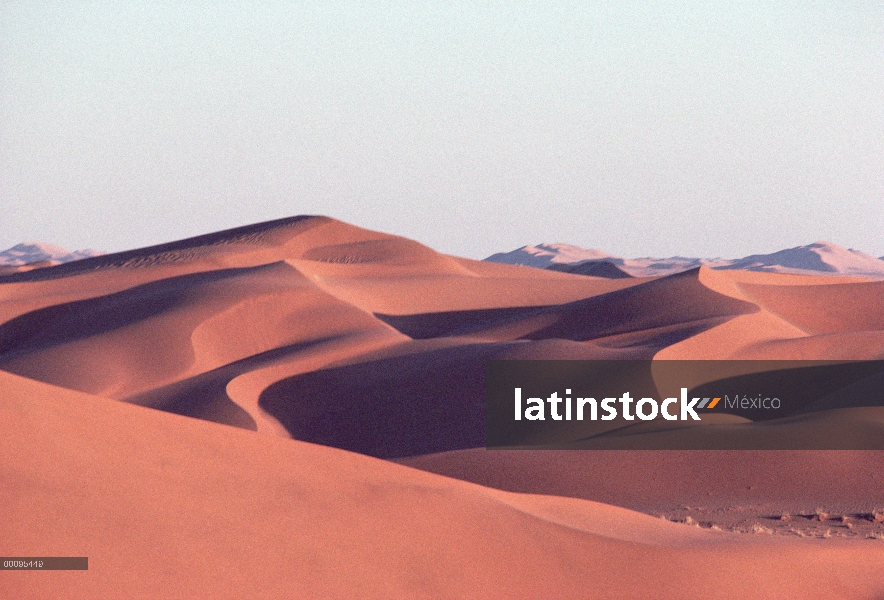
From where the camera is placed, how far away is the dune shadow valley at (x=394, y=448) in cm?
624

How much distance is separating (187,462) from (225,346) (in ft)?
80.5

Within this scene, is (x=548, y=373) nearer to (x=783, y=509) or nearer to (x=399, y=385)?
(x=399, y=385)

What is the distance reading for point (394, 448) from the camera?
22.7 m

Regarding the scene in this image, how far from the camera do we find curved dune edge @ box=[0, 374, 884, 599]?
5781mm

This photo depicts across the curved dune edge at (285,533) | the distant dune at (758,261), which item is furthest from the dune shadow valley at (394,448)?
the distant dune at (758,261)
